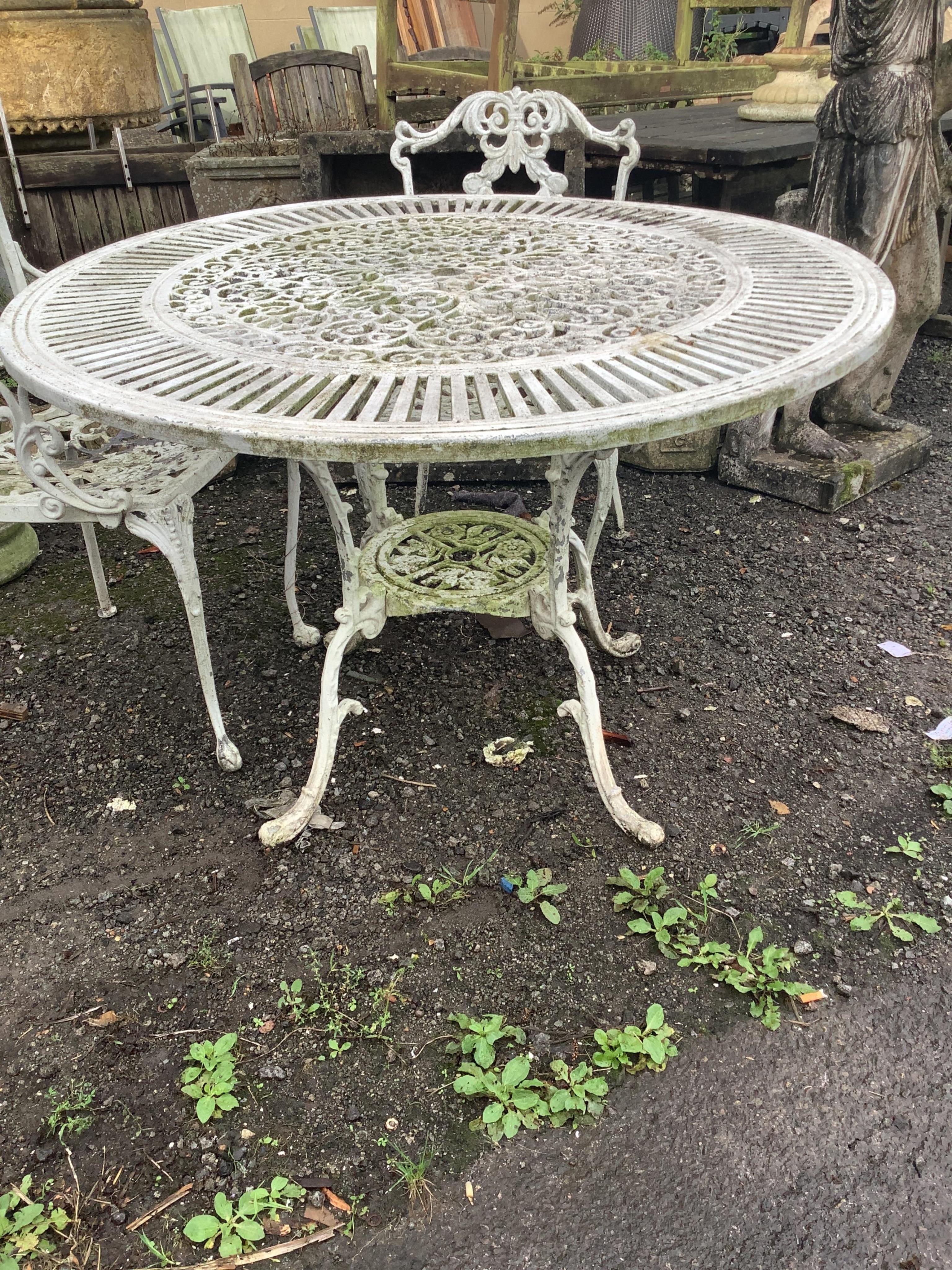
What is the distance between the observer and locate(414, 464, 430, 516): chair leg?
3041mm

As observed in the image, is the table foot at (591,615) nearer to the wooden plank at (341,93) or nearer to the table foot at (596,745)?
the table foot at (596,745)

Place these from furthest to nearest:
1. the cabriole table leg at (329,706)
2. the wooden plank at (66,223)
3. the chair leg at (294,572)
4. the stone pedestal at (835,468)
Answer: the wooden plank at (66,223), the stone pedestal at (835,468), the chair leg at (294,572), the cabriole table leg at (329,706)

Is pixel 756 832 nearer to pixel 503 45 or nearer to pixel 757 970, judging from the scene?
pixel 757 970

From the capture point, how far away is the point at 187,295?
1964 millimetres

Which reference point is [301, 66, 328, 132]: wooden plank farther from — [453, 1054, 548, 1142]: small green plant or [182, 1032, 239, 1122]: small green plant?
[453, 1054, 548, 1142]: small green plant

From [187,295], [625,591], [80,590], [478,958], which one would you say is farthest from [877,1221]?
[80,590]

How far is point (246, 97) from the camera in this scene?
166 inches

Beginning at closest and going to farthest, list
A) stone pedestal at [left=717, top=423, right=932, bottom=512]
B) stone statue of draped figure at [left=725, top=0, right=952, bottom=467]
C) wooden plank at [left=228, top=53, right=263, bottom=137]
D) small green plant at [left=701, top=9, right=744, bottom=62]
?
stone statue of draped figure at [left=725, top=0, right=952, bottom=467]
stone pedestal at [left=717, top=423, right=932, bottom=512]
wooden plank at [left=228, top=53, right=263, bottom=137]
small green plant at [left=701, top=9, right=744, bottom=62]

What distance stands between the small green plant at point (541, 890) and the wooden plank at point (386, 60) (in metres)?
3.91

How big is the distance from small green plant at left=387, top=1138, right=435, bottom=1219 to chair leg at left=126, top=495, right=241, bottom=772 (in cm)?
107

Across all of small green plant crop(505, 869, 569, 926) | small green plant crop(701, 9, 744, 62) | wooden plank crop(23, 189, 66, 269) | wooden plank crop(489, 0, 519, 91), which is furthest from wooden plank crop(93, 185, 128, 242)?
small green plant crop(701, 9, 744, 62)

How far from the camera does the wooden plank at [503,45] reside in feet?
13.1

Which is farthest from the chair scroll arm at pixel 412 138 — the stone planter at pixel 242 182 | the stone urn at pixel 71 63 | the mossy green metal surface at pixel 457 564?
the stone urn at pixel 71 63

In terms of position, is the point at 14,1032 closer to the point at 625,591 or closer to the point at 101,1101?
the point at 101,1101
